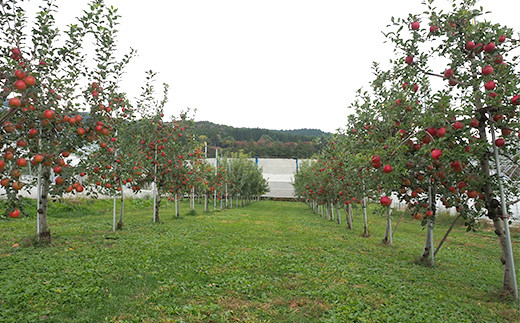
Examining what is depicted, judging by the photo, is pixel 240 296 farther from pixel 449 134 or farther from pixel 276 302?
pixel 449 134

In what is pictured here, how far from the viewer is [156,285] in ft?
18.4

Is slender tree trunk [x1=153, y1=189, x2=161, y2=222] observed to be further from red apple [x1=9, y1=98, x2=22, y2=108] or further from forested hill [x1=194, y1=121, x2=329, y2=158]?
forested hill [x1=194, y1=121, x2=329, y2=158]

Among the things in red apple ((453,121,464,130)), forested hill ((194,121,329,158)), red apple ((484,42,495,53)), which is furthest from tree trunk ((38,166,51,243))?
forested hill ((194,121,329,158))

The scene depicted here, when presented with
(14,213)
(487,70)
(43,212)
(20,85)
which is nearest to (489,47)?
(487,70)

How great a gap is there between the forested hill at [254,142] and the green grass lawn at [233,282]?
52643mm

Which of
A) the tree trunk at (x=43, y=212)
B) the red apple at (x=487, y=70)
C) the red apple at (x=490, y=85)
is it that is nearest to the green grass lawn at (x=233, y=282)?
the tree trunk at (x=43, y=212)

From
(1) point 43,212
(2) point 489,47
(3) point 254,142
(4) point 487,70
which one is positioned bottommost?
(1) point 43,212

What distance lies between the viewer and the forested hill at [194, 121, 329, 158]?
235 ft

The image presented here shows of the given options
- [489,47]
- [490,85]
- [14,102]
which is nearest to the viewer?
[14,102]

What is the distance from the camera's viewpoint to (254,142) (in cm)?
8600

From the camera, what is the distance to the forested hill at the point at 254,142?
71750 mm

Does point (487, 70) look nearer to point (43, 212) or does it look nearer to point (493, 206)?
point (493, 206)

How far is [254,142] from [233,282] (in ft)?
264

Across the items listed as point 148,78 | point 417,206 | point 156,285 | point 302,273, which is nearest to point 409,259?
point 417,206
